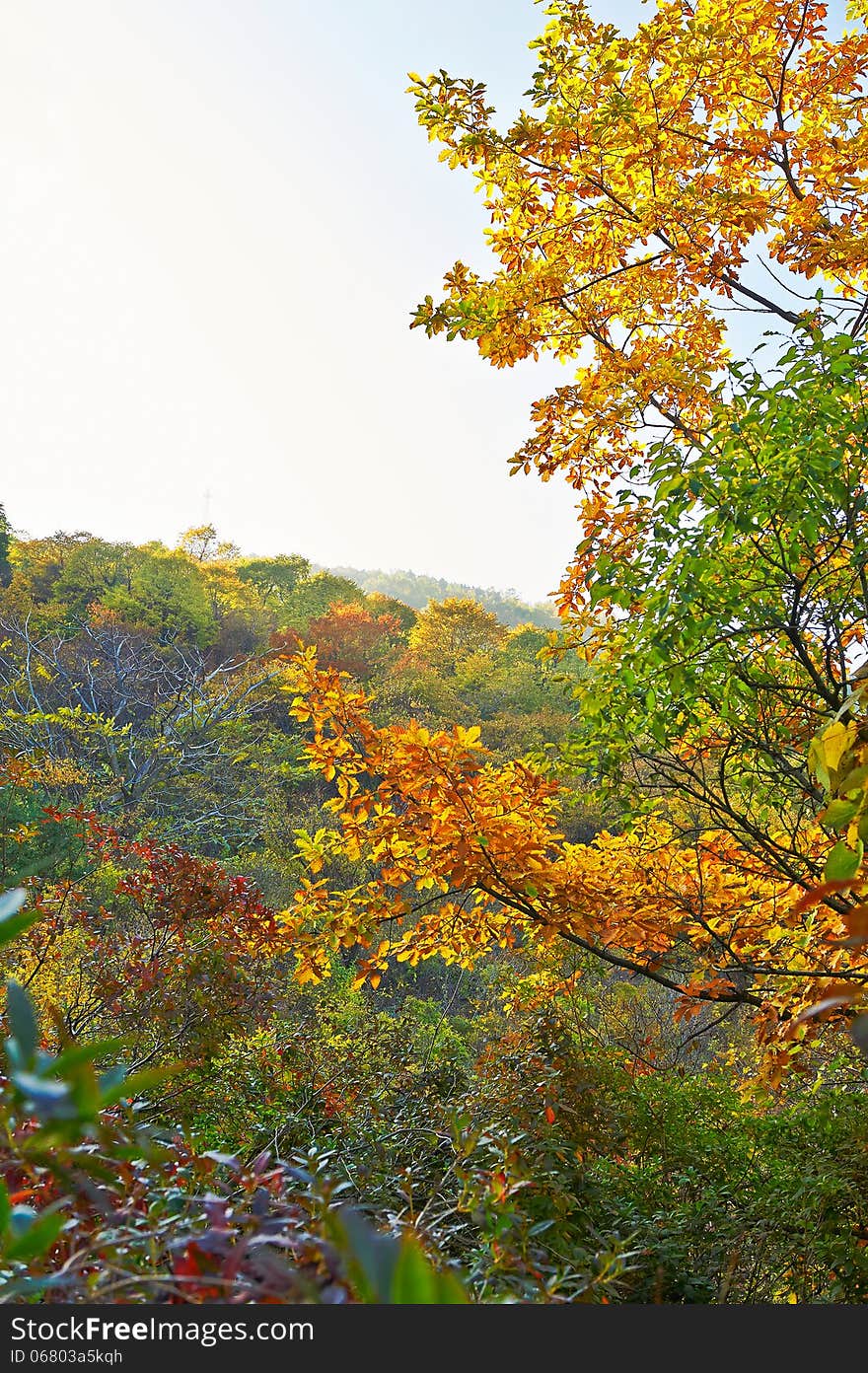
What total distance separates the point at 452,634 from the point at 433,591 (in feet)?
106

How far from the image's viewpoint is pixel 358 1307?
804 millimetres

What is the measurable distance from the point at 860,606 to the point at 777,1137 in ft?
6.67

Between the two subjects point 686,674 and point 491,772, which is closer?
point 686,674

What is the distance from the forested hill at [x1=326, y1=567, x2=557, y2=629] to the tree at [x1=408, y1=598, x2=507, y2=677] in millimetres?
19453

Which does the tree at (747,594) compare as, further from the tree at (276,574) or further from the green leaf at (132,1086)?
the tree at (276,574)

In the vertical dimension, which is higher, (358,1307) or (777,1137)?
(358,1307)

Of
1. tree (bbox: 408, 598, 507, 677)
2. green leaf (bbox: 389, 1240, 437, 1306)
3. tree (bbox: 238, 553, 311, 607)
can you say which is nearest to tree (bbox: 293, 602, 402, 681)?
tree (bbox: 408, 598, 507, 677)

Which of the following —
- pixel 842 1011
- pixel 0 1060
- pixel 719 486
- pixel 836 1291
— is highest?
pixel 719 486

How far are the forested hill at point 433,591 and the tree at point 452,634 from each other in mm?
19453

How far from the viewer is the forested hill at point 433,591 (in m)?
45.8

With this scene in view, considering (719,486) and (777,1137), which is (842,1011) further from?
(719,486)

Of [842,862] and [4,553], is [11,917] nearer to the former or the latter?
[842,862]

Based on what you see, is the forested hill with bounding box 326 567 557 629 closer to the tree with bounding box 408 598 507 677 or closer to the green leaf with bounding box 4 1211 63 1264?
the tree with bounding box 408 598 507 677

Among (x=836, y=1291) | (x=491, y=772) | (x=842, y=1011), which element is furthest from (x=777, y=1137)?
(x=491, y=772)
